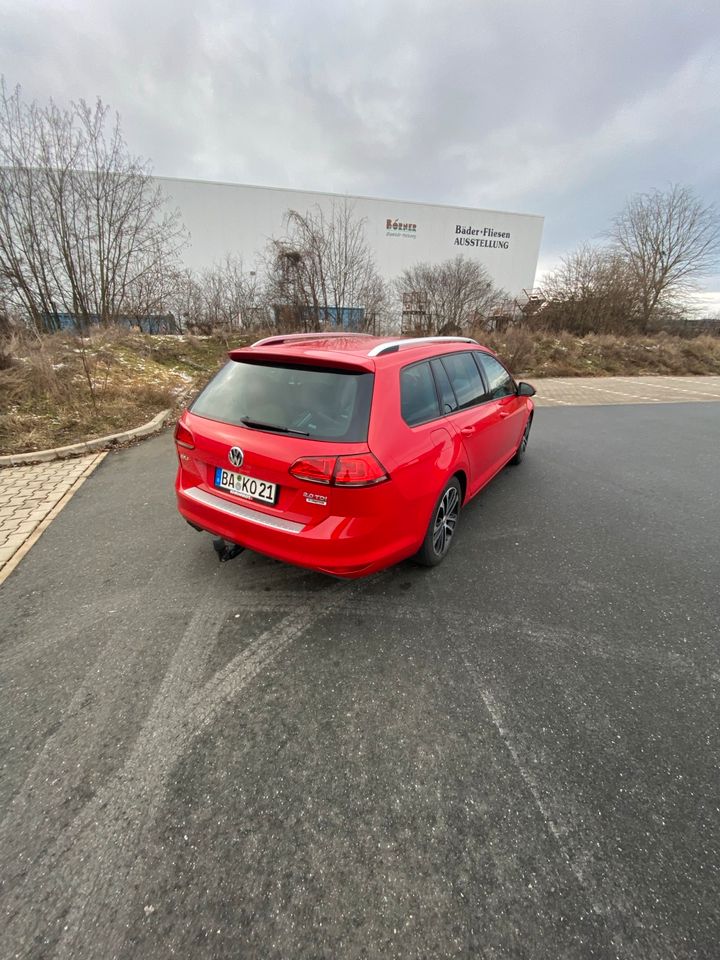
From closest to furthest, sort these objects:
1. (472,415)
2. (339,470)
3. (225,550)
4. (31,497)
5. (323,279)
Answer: (339,470)
(225,550)
(472,415)
(31,497)
(323,279)

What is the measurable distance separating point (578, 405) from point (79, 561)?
35.3 ft

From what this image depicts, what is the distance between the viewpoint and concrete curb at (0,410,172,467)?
496cm

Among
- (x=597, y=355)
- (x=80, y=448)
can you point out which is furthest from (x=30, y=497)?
(x=597, y=355)

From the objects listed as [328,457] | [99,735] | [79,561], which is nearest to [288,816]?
[99,735]

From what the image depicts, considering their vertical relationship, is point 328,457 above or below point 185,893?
above

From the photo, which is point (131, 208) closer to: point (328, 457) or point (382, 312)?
point (382, 312)

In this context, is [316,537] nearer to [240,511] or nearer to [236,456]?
[240,511]

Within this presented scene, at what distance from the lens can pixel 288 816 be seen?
61.1 inches

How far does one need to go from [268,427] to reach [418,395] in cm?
107

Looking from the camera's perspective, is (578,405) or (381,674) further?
(578,405)

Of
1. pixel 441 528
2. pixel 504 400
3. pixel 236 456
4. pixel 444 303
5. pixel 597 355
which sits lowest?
pixel 441 528

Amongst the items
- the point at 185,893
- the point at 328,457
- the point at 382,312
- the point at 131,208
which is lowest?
the point at 185,893

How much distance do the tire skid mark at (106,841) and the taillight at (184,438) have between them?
1.34 meters

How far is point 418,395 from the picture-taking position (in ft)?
9.18
